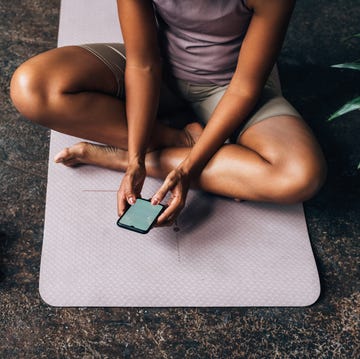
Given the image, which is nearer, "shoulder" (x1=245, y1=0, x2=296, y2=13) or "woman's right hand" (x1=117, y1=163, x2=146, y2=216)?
"shoulder" (x1=245, y1=0, x2=296, y2=13)

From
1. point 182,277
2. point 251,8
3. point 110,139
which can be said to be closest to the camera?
point 251,8

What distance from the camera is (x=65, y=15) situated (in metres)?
1.81

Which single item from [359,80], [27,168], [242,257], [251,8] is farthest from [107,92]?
[359,80]

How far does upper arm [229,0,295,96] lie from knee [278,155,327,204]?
22 centimetres

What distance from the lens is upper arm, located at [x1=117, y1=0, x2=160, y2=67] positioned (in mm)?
1220

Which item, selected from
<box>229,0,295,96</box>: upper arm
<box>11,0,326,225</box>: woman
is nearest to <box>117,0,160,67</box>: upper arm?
<box>11,0,326,225</box>: woman

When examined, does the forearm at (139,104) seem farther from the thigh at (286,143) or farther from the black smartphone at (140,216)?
the thigh at (286,143)

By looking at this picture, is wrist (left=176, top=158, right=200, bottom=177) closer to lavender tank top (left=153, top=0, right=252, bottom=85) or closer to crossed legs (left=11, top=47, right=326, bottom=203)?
crossed legs (left=11, top=47, right=326, bottom=203)

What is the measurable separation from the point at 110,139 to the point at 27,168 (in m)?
0.29

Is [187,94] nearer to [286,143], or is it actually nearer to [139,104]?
[139,104]

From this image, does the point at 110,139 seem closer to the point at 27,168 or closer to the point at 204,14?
the point at 27,168

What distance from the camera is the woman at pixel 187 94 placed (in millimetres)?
1212

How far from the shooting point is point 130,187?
1.24 meters

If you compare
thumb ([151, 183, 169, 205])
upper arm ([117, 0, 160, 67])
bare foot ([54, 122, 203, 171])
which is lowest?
bare foot ([54, 122, 203, 171])
